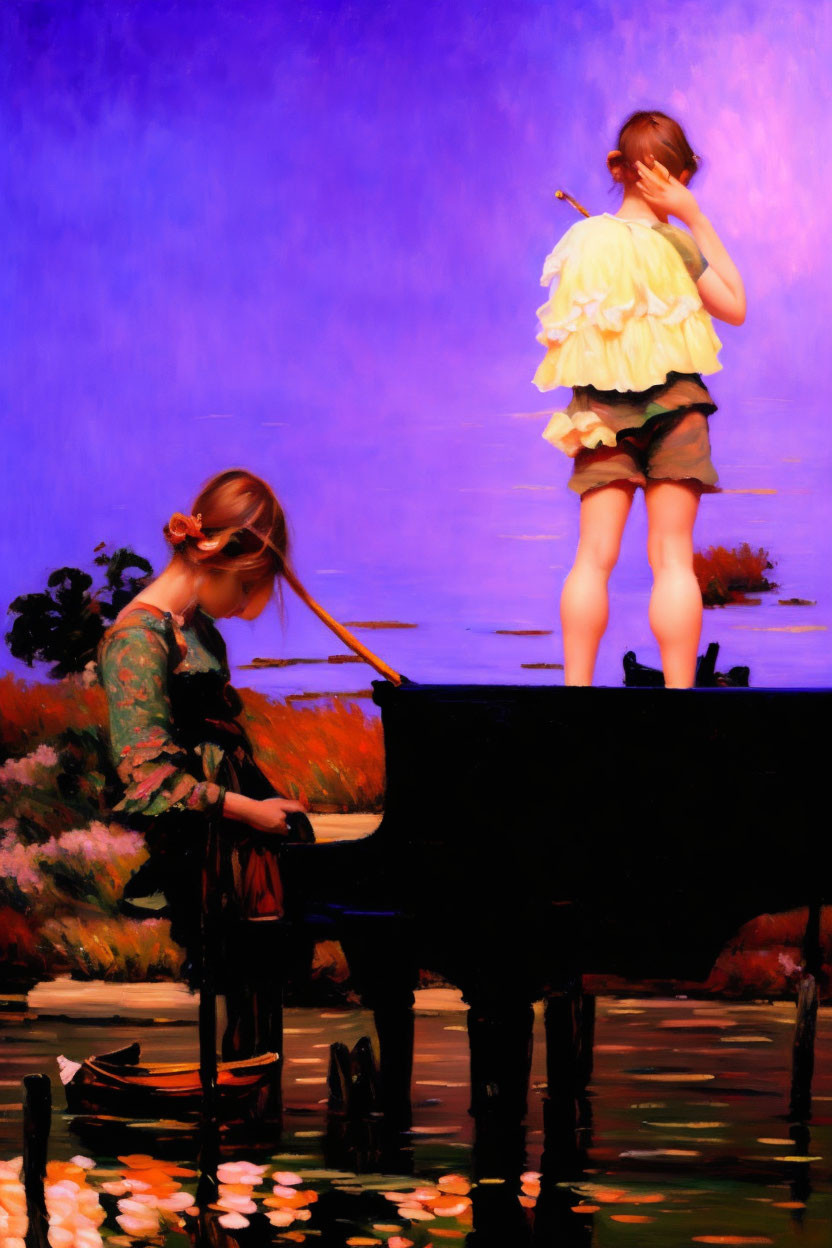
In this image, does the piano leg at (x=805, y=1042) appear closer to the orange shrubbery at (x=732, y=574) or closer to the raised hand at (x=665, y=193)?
the orange shrubbery at (x=732, y=574)

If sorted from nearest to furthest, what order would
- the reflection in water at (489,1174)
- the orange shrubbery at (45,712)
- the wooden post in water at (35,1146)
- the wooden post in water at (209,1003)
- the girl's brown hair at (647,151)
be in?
the wooden post in water at (35,1146) < the reflection in water at (489,1174) < the wooden post in water at (209,1003) < the girl's brown hair at (647,151) < the orange shrubbery at (45,712)

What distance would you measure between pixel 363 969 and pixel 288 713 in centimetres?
241

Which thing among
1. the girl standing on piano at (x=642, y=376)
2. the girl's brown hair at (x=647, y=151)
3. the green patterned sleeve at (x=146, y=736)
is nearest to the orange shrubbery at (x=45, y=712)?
the girl standing on piano at (x=642, y=376)

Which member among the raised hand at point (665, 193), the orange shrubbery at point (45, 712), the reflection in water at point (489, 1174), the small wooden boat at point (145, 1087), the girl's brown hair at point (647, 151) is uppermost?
the girl's brown hair at point (647, 151)

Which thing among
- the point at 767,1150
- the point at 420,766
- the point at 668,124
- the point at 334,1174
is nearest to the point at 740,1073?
the point at 767,1150

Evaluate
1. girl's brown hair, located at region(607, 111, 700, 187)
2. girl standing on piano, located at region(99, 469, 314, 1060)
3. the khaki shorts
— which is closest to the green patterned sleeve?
girl standing on piano, located at region(99, 469, 314, 1060)

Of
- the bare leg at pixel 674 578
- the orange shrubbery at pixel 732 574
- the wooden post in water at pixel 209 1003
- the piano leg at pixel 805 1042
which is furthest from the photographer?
the orange shrubbery at pixel 732 574

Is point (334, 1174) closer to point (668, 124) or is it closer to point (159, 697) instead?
point (159, 697)

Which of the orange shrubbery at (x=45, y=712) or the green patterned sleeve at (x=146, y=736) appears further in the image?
the orange shrubbery at (x=45, y=712)

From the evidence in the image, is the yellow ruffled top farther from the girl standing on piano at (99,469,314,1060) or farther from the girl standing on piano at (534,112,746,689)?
the girl standing on piano at (99,469,314,1060)

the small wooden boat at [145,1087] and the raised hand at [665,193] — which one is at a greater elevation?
the raised hand at [665,193]

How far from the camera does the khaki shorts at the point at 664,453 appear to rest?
4652mm

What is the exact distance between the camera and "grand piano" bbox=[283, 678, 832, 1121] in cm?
346

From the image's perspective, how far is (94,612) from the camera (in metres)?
6.07
